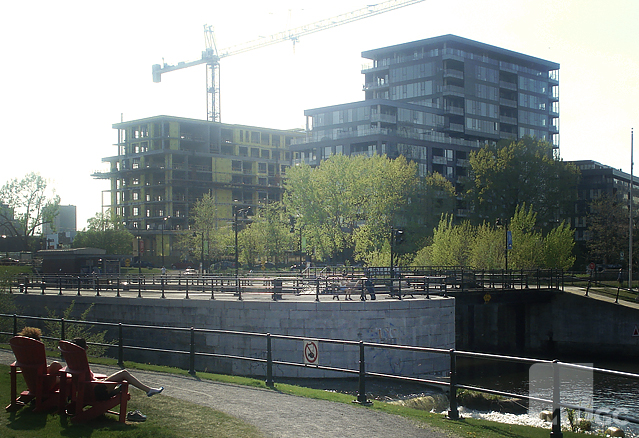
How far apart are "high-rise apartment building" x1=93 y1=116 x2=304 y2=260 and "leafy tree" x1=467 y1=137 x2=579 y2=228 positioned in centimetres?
4797

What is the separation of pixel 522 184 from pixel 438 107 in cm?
3067

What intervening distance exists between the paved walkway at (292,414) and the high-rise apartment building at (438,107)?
76.3 meters

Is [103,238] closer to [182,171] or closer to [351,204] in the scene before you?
[182,171]

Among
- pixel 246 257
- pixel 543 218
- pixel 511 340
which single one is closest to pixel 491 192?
Answer: pixel 543 218

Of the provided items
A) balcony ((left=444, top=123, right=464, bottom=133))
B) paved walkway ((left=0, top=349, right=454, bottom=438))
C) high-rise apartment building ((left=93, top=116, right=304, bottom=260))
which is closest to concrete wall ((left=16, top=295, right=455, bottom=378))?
paved walkway ((left=0, top=349, right=454, bottom=438))

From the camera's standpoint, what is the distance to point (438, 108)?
9944 centimetres

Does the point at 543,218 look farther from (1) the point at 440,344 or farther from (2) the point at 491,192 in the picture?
(1) the point at 440,344

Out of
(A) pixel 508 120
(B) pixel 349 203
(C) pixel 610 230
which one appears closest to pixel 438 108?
(A) pixel 508 120

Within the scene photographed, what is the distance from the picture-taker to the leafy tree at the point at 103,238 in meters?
88.9

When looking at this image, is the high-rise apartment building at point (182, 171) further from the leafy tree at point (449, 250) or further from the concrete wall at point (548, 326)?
the concrete wall at point (548, 326)

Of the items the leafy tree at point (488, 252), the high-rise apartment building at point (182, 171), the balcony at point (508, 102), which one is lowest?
the leafy tree at point (488, 252)

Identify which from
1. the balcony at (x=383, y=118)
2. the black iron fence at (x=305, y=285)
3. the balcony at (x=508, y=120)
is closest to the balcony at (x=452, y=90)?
the balcony at (x=508, y=120)

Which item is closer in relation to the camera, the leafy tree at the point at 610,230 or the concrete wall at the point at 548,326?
the concrete wall at the point at 548,326

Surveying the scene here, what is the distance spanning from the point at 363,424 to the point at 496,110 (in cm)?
10274
